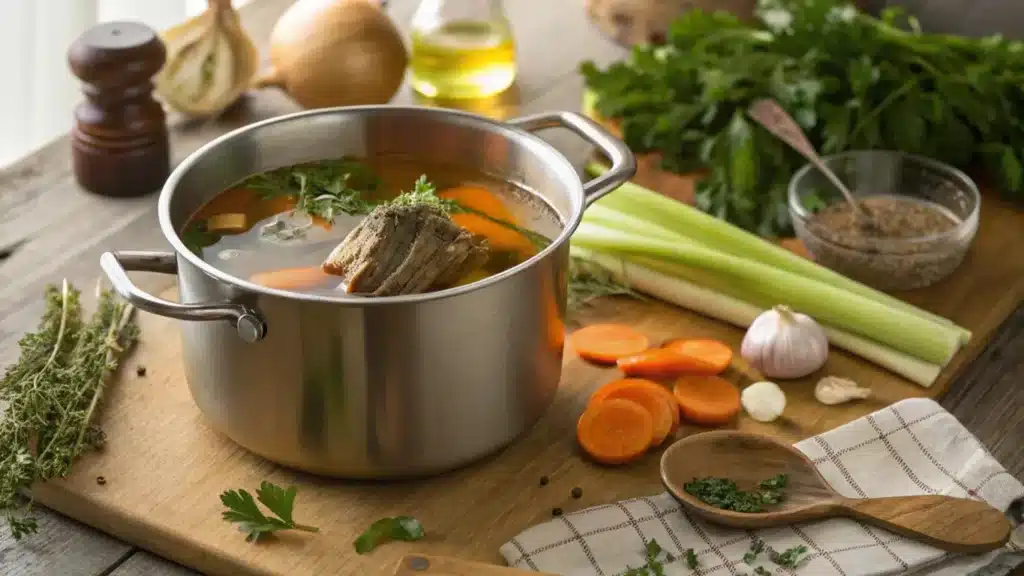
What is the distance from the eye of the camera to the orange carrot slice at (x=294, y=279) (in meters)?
1.64

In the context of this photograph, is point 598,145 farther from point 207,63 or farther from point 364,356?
point 207,63

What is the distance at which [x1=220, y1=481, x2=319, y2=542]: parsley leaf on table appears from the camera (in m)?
1.58

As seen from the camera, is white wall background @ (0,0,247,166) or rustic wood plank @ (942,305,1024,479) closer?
rustic wood plank @ (942,305,1024,479)

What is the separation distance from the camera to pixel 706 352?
6.41ft

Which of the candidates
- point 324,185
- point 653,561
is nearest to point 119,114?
point 324,185

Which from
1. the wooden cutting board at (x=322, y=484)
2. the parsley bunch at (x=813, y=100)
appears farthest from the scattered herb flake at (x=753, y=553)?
the parsley bunch at (x=813, y=100)

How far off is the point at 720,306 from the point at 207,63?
1024mm

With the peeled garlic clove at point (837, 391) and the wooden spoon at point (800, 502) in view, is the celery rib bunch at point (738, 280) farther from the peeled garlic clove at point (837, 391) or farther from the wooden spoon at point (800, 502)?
the wooden spoon at point (800, 502)

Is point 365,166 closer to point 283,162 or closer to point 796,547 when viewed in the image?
point 283,162

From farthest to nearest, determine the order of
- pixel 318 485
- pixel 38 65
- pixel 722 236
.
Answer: pixel 38 65, pixel 722 236, pixel 318 485

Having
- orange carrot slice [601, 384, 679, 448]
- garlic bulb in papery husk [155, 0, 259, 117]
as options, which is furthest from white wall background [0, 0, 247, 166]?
orange carrot slice [601, 384, 679, 448]

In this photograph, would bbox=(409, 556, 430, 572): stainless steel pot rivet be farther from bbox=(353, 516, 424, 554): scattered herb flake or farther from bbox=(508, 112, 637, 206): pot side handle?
bbox=(508, 112, 637, 206): pot side handle

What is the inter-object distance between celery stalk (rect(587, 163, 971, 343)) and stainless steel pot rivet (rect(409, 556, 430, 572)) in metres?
0.85

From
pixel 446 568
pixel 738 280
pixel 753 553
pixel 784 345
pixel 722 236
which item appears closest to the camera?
pixel 446 568
